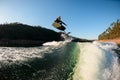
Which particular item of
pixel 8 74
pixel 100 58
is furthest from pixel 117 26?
pixel 8 74

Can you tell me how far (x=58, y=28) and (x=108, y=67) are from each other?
1202 cm

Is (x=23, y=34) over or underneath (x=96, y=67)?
over

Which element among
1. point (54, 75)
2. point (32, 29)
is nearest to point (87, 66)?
point (54, 75)

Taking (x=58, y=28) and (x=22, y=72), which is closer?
(x=22, y=72)

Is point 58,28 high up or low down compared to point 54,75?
up

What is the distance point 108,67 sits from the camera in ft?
30.7

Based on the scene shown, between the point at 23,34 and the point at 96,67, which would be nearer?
the point at 96,67

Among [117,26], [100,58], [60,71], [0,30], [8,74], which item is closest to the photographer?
[8,74]

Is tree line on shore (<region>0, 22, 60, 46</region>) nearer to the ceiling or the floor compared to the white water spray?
nearer to the ceiling

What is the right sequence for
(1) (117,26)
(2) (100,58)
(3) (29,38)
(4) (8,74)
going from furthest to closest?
(1) (117,26)
(3) (29,38)
(2) (100,58)
(4) (8,74)

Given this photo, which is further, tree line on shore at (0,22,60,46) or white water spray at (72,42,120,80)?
tree line on shore at (0,22,60,46)

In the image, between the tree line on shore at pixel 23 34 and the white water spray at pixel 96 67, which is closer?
the white water spray at pixel 96 67

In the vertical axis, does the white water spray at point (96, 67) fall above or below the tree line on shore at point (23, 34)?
below

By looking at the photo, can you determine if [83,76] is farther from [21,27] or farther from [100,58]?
[21,27]
